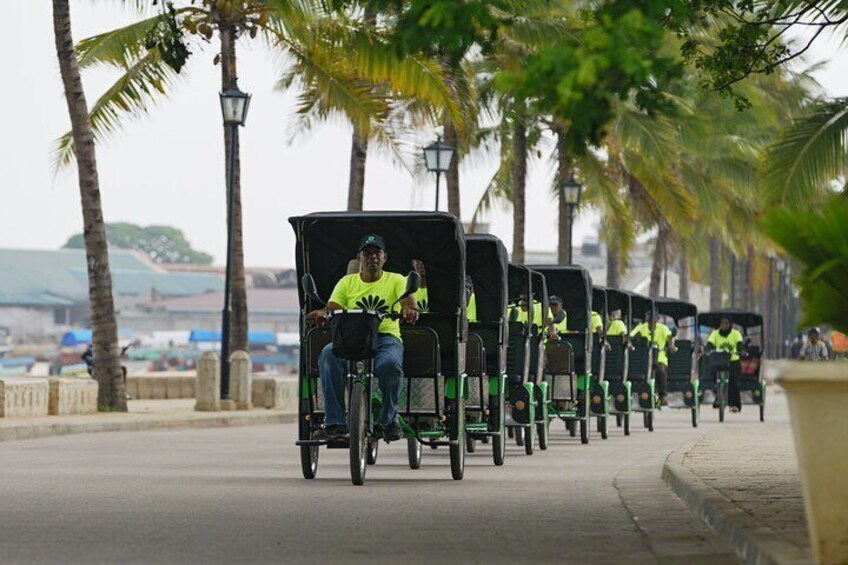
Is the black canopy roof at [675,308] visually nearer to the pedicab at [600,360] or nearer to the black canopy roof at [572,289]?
the pedicab at [600,360]

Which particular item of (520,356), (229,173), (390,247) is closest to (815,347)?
(229,173)

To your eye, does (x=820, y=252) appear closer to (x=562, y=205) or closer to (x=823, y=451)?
(x=823, y=451)

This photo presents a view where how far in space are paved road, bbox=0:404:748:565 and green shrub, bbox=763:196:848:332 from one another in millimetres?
2095

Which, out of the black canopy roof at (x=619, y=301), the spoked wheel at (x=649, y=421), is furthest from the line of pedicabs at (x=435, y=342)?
the spoked wheel at (x=649, y=421)

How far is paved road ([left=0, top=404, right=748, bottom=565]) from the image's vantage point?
1122cm

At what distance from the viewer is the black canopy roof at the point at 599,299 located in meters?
30.4

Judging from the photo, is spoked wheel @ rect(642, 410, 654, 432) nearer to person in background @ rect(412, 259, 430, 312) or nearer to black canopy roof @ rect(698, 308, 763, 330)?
black canopy roof @ rect(698, 308, 763, 330)

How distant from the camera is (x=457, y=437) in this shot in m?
17.7

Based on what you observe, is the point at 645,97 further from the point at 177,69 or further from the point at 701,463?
the point at 701,463

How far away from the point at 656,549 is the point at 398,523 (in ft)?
6.93

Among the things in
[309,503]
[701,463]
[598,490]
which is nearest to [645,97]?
[309,503]

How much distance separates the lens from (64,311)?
146875 millimetres

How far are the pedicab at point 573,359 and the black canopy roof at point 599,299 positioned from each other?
199 cm

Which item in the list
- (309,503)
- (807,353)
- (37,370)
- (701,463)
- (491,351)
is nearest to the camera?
(309,503)
